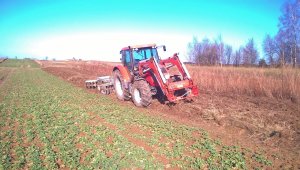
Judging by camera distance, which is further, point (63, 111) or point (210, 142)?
→ point (63, 111)

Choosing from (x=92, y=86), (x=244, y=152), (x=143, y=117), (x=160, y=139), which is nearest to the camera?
(x=244, y=152)

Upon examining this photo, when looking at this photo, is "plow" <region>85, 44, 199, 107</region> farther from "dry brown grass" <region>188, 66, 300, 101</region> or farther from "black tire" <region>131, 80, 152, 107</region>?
"dry brown grass" <region>188, 66, 300, 101</region>

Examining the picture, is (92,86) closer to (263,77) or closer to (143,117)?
(143,117)

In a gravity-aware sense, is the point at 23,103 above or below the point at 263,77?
below

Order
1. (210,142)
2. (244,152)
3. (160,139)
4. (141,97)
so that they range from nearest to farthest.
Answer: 1. (244,152)
2. (210,142)
3. (160,139)
4. (141,97)

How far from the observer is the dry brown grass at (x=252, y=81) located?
31.4ft

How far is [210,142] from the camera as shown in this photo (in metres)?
6.00

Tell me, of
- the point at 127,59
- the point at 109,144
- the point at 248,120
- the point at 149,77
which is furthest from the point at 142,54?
the point at 109,144

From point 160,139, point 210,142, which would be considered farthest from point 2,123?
point 210,142

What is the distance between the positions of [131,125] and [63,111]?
3.55m

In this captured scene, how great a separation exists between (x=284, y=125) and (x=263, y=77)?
4539 millimetres

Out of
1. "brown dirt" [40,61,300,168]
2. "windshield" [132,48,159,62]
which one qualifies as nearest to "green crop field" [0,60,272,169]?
"brown dirt" [40,61,300,168]

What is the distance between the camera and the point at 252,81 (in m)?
11.3

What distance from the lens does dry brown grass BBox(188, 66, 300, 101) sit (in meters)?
9.57
